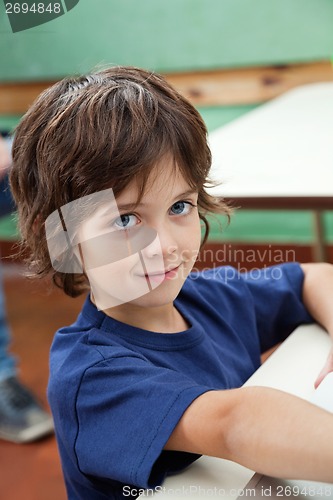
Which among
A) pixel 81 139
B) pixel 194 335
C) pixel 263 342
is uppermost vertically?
pixel 81 139

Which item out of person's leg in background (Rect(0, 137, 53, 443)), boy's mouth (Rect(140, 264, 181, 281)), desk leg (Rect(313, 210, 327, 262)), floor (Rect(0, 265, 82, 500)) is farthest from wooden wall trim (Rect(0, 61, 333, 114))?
boy's mouth (Rect(140, 264, 181, 281))

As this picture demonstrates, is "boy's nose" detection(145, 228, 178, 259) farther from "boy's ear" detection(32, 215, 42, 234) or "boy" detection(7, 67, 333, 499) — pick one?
"boy's ear" detection(32, 215, 42, 234)

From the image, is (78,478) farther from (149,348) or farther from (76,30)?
(76,30)

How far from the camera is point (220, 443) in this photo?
583mm

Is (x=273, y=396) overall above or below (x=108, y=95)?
below

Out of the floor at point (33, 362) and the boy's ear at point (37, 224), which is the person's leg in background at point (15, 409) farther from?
the boy's ear at point (37, 224)

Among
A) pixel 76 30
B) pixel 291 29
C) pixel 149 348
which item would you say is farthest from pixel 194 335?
pixel 76 30

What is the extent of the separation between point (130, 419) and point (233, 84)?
183cm

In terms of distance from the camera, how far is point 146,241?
2.18 feet

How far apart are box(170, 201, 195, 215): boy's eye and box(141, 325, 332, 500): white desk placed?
181mm

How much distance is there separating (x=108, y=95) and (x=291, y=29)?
1.55 metres

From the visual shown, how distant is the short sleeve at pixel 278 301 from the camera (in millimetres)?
945

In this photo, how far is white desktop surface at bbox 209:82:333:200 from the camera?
1193mm

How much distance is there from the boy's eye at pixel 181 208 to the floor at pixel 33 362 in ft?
1.28
